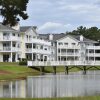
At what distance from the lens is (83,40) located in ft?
611

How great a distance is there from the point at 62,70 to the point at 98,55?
56503mm

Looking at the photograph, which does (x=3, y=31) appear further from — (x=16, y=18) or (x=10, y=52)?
(x=16, y=18)

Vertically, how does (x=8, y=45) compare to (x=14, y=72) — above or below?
above

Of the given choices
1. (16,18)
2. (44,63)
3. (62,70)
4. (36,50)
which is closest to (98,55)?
(36,50)

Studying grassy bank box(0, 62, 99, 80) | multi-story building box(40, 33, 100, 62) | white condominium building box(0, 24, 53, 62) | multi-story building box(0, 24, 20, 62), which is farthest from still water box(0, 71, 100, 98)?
multi-story building box(40, 33, 100, 62)

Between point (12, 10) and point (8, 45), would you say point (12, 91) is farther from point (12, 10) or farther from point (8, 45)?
point (8, 45)

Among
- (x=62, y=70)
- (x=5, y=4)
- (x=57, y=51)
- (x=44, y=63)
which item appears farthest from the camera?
(x=57, y=51)

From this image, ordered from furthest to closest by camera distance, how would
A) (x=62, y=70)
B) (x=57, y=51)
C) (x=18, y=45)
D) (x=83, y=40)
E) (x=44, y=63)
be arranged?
(x=83, y=40)
(x=57, y=51)
(x=18, y=45)
(x=62, y=70)
(x=44, y=63)

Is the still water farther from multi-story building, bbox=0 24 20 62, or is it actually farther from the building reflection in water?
multi-story building, bbox=0 24 20 62

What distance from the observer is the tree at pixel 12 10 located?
39531 mm

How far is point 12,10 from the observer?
40344mm

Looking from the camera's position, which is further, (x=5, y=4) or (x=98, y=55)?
(x=98, y=55)

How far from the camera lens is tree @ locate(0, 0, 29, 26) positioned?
39.5 meters

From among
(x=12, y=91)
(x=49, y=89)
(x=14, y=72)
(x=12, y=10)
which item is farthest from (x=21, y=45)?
(x=12, y=10)
